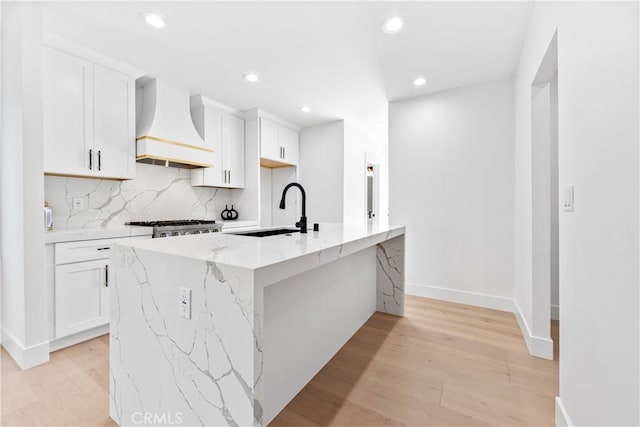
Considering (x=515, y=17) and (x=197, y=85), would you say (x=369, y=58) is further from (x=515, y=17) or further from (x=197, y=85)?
(x=197, y=85)

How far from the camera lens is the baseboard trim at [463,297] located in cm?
298

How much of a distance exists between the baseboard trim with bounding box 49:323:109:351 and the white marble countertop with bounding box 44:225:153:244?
753mm

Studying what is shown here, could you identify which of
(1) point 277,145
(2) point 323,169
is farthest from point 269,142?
(2) point 323,169

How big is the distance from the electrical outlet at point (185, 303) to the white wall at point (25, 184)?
1675mm

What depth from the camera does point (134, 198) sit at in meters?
3.22

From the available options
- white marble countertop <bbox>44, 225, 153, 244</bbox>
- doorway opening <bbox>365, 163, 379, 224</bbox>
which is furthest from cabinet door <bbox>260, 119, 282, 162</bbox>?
doorway opening <bbox>365, 163, 379, 224</bbox>

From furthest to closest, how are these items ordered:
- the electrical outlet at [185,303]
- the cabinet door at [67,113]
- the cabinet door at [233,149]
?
the cabinet door at [233,149], the cabinet door at [67,113], the electrical outlet at [185,303]

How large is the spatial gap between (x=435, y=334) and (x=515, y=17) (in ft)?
8.28

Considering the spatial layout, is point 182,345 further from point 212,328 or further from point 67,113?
point 67,113

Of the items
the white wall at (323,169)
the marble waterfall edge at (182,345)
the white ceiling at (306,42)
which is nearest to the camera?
the marble waterfall edge at (182,345)

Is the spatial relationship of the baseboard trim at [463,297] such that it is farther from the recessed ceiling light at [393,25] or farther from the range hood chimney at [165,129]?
the range hood chimney at [165,129]

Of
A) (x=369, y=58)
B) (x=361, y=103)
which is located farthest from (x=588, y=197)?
(x=361, y=103)

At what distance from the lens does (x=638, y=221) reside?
768mm

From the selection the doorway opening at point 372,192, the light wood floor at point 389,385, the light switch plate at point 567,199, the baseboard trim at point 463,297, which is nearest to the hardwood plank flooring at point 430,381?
the light wood floor at point 389,385
